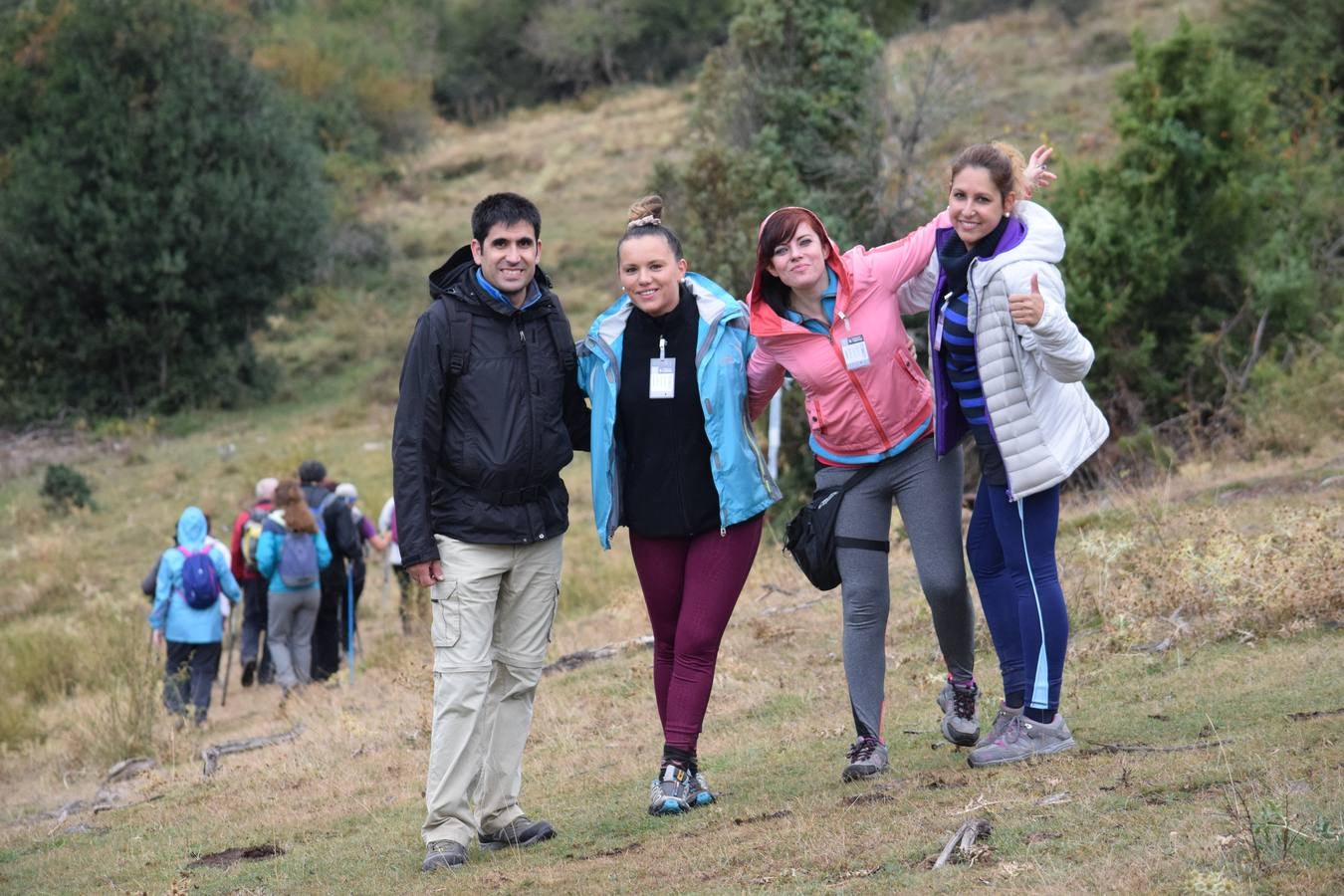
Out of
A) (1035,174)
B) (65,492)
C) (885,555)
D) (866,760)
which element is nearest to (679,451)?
(885,555)

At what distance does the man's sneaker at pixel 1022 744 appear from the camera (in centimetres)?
532

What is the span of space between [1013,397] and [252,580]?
367 inches

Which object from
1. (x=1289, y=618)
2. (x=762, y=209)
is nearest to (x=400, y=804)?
(x=1289, y=618)

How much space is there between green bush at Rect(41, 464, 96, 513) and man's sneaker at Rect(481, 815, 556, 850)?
1849 cm

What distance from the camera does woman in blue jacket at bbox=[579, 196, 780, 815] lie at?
543 cm

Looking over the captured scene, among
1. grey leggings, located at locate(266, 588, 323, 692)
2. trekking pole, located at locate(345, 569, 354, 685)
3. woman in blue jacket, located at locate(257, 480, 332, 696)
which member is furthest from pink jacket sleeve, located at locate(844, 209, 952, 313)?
grey leggings, located at locate(266, 588, 323, 692)

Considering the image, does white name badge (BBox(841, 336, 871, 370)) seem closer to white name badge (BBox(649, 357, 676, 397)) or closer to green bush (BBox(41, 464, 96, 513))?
white name badge (BBox(649, 357, 676, 397))

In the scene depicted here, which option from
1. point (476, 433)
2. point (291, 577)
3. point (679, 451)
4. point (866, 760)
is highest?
point (476, 433)

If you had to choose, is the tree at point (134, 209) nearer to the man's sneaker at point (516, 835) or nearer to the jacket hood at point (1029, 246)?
the man's sneaker at point (516, 835)

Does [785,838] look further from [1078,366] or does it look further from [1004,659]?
A: [1078,366]

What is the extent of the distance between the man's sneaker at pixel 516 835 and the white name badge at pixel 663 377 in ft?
5.50

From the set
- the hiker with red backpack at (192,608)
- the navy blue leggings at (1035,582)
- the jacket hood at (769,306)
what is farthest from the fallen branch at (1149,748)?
the hiker with red backpack at (192,608)

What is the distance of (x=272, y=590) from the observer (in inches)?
476

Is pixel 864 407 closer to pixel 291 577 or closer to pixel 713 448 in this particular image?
pixel 713 448
